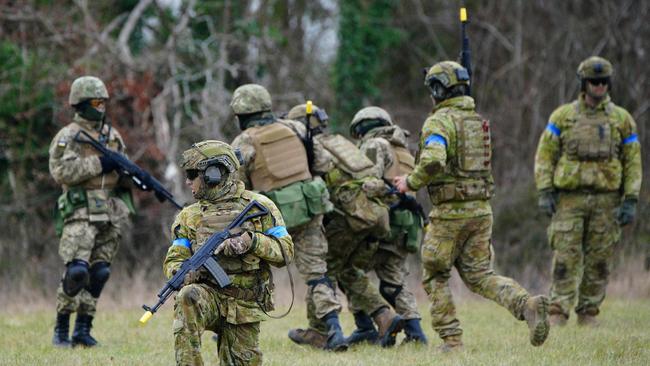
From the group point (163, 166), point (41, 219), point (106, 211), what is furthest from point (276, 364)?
point (41, 219)

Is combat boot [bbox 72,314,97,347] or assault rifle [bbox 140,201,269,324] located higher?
assault rifle [bbox 140,201,269,324]

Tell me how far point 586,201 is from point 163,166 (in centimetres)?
904

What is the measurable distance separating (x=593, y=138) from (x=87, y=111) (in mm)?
4910

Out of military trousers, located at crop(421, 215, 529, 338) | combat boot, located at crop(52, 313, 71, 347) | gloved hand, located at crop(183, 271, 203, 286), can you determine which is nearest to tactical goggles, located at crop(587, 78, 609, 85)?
military trousers, located at crop(421, 215, 529, 338)

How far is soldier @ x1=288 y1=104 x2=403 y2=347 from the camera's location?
9461 millimetres

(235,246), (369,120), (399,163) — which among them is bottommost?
(235,246)

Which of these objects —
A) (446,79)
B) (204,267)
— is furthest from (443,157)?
(204,267)

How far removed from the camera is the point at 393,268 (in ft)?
33.1

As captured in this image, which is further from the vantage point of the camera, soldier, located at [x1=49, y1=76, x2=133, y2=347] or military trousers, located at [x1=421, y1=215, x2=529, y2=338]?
soldier, located at [x1=49, y1=76, x2=133, y2=347]

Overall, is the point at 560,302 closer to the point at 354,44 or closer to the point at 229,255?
the point at 229,255

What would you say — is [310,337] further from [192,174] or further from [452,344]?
[192,174]

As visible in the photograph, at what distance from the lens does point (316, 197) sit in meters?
9.15

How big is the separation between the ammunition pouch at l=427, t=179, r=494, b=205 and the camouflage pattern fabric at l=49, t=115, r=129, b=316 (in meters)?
3.03

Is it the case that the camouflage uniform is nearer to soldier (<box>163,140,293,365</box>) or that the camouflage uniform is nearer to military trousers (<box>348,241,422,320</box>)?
military trousers (<box>348,241,422,320</box>)
